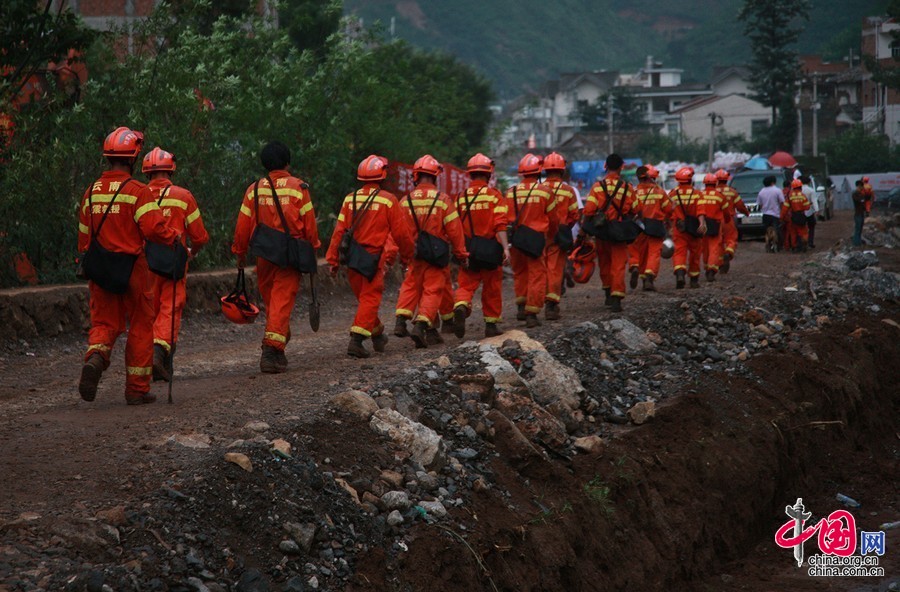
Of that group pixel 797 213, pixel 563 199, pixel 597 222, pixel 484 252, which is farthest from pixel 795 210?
pixel 484 252

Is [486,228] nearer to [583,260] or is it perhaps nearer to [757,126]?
[583,260]

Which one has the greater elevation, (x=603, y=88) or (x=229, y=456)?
(x=603, y=88)

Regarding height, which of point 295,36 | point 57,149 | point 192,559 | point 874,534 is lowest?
point 874,534

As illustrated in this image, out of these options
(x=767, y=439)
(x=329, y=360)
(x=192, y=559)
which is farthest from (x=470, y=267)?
(x=192, y=559)

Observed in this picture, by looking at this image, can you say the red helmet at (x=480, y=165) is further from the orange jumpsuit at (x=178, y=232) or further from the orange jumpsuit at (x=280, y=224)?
the orange jumpsuit at (x=178, y=232)

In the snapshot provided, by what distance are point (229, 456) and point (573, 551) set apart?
2.53 metres

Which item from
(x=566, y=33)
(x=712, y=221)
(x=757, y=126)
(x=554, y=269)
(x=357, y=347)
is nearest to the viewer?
(x=357, y=347)

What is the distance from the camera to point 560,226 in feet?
48.0

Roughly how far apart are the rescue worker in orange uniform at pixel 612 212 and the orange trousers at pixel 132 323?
301 inches

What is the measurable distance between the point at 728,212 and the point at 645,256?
3094 millimetres

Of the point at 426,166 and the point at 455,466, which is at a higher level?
the point at 426,166

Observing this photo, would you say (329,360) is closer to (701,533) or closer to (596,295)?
(701,533)

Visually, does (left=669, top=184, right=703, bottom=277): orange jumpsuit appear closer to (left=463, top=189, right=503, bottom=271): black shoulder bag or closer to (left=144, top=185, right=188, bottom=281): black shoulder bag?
(left=463, top=189, right=503, bottom=271): black shoulder bag

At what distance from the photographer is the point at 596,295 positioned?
19.6m
